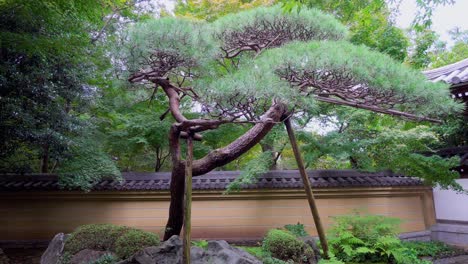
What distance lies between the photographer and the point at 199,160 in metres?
4.71

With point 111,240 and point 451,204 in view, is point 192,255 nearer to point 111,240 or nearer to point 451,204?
point 111,240

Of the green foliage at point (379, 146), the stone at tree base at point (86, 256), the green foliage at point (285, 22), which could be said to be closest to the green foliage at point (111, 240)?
the stone at tree base at point (86, 256)

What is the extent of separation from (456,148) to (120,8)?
8908 millimetres

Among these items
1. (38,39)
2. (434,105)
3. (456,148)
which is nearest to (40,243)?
(38,39)

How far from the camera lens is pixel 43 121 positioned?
5492 mm

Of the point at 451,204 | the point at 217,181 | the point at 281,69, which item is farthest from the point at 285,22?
the point at 451,204

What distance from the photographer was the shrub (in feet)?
14.2

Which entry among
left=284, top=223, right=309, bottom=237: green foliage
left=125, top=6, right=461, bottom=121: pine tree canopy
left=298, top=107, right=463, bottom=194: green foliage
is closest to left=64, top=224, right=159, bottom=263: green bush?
left=125, top=6, right=461, bottom=121: pine tree canopy

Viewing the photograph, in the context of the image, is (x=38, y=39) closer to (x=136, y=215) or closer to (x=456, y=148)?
(x=136, y=215)

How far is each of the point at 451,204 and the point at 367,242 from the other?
3.77 meters

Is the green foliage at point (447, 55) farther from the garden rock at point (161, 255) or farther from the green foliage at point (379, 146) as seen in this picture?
the garden rock at point (161, 255)

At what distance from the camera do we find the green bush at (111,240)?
14.4ft

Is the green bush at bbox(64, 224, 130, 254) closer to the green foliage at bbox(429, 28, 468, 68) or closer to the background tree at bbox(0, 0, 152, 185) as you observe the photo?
the background tree at bbox(0, 0, 152, 185)

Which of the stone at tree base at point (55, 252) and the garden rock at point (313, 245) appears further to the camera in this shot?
the garden rock at point (313, 245)
